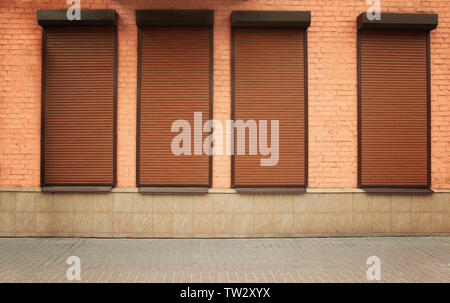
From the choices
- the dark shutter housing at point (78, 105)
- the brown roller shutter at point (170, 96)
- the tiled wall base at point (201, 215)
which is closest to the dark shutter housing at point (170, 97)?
the brown roller shutter at point (170, 96)

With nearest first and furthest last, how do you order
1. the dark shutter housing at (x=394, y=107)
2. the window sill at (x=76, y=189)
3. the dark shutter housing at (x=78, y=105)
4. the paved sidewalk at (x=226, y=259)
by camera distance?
1. the paved sidewalk at (x=226, y=259)
2. the window sill at (x=76, y=189)
3. the dark shutter housing at (x=78, y=105)
4. the dark shutter housing at (x=394, y=107)

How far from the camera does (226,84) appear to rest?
7.51 metres

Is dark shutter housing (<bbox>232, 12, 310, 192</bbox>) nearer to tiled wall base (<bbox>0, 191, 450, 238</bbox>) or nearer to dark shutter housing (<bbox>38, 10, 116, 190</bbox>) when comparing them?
tiled wall base (<bbox>0, 191, 450, 238</bbox>)

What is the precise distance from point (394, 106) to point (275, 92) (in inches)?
101

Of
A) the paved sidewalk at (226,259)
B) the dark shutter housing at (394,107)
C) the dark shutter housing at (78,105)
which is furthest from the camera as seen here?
the dark shutter housing at (394,107)

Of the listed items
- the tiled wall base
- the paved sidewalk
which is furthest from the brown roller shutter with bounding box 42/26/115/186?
the paved sidewalk

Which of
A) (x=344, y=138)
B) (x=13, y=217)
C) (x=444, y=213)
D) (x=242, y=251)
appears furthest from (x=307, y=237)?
(x=13, y=217)

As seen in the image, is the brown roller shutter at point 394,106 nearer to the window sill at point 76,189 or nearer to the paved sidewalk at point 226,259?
the paved sidewalk at point 226,259

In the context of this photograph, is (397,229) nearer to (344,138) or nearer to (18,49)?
(344,138)

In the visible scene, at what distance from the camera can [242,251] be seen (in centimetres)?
652

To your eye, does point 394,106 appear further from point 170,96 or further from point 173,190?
point 173,190

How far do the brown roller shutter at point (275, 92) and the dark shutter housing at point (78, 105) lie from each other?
2.72 meters

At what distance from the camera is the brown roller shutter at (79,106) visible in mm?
7445

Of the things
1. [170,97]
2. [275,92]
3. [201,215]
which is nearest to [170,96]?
[170,97]
